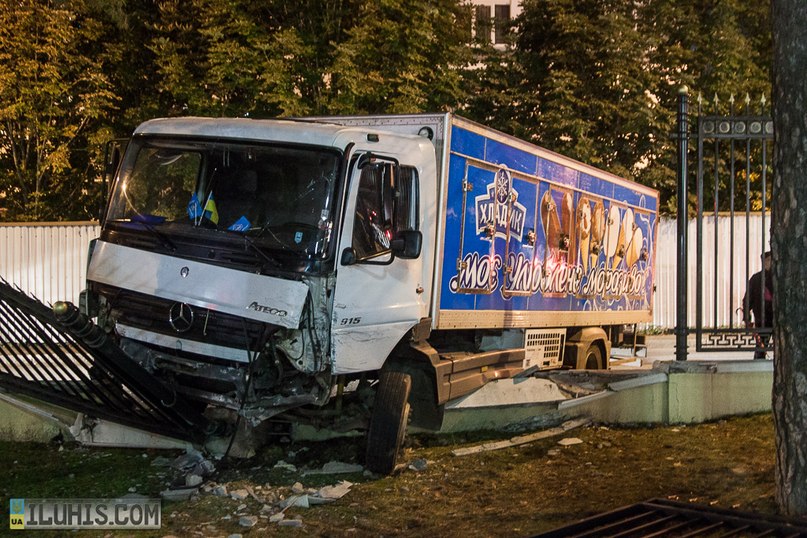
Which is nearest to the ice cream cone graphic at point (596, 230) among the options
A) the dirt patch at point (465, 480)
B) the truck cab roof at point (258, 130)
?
the dirt patch at point (465, 480)

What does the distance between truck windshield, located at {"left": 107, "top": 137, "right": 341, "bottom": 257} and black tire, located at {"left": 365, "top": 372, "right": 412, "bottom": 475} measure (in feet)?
4.78

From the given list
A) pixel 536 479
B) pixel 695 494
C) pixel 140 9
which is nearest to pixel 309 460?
pixel 536 479

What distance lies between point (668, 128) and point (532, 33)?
422 cm

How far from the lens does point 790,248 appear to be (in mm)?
5664

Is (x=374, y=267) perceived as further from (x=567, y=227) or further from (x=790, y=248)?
(x=567, y=227)

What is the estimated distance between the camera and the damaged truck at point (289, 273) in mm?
6637

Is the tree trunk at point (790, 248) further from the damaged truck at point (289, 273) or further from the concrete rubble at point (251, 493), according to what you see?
the concrete rubble at point (251, 493)

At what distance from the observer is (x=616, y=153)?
841 inches

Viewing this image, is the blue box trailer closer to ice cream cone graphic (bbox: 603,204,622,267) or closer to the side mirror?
ice cream cone graphic (bbox: 603,204,622,267)

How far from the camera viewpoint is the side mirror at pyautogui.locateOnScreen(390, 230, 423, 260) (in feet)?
23.7

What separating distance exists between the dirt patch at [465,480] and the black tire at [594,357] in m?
3.19

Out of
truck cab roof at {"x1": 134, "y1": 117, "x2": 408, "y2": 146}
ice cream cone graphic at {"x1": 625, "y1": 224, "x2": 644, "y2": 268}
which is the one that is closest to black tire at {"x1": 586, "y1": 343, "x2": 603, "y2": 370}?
ice cream cone graphic at {"x1": 625, "y1": 224, "x2": 644, "y2": 268}

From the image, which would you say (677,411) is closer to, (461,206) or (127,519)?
(461,206)

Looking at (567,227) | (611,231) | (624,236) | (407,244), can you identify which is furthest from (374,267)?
(624,236)
